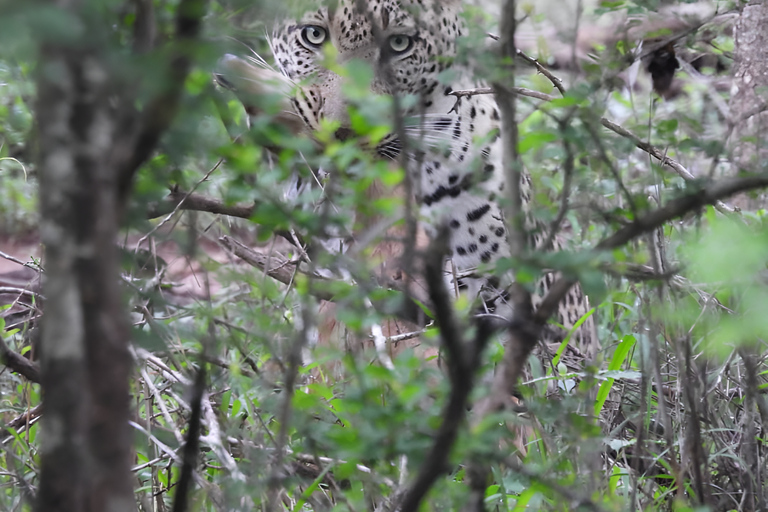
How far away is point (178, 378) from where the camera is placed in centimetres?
180

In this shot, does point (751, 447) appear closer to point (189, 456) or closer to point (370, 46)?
point (189, 456)

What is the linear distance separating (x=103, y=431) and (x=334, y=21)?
2.33 metres

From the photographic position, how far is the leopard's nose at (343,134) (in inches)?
92.6

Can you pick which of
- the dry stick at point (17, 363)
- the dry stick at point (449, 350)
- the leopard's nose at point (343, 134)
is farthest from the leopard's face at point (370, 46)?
the dry stick at point (449, 350)

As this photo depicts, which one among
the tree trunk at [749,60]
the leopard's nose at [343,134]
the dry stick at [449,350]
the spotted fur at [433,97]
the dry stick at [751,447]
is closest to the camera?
the dry stick at [449,350]

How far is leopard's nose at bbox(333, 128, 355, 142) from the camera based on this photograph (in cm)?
235

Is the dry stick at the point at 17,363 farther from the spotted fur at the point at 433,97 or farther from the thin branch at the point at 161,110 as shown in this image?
the spotted fur at the point at 433,97

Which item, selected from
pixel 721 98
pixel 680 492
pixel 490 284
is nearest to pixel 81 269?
pixel 680 492

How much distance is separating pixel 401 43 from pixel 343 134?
0.67 m

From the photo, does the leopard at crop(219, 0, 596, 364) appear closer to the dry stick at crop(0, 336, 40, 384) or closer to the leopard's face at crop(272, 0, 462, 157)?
the leopard's face at crop(272, 0, 462, 157)

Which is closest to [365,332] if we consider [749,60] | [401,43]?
[401,43]

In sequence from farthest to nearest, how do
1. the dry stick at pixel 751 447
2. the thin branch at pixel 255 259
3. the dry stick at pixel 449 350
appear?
1. the thin branch at pixel 255 259
2. the dry stick at pixel 751 447
3. the dry stick at pixel 449 350

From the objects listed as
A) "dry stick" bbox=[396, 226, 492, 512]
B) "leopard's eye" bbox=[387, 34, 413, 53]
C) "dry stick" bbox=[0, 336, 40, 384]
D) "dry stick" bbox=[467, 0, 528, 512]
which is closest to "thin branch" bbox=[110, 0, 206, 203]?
"dry stick" bbox=[396, 226, 492, 512]

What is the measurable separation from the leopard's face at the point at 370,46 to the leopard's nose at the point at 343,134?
0.62 feet
